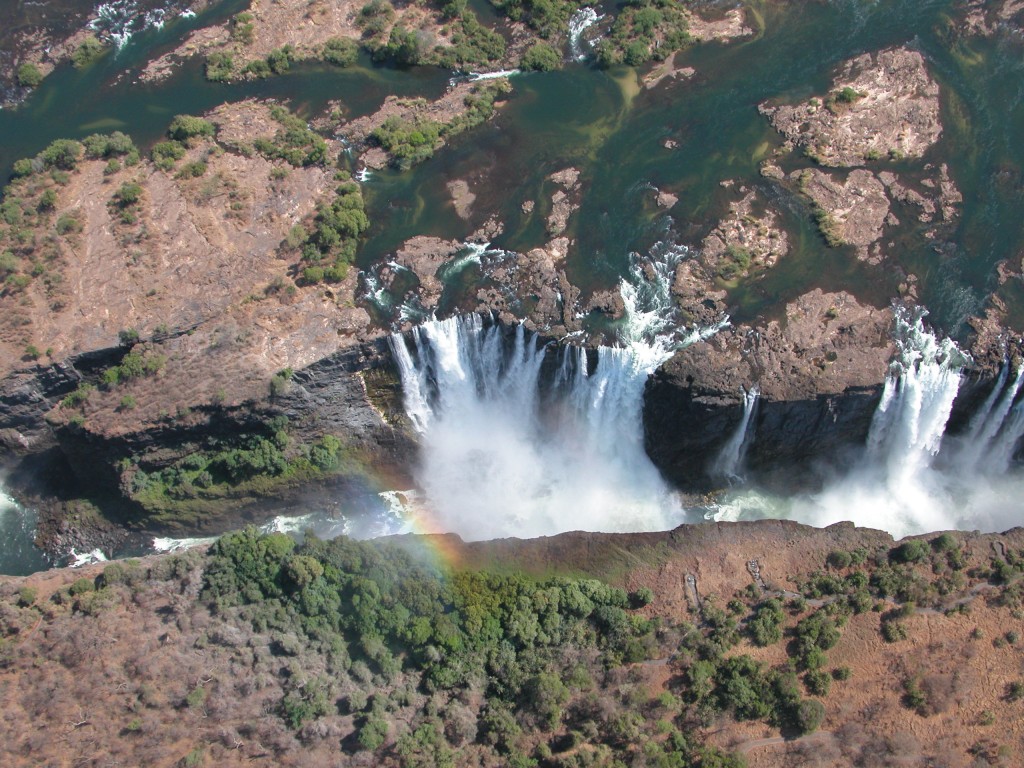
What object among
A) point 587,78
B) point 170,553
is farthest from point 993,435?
point 170,553

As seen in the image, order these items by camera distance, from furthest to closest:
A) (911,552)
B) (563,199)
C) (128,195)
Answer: (128,195) → (563,199) → (911,552)

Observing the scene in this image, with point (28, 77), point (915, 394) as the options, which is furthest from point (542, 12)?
point (915, 394)

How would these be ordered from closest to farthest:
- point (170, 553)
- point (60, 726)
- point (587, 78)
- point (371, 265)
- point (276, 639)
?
point (60, 726) < point (276, 639) < point (170, 553) < point (371, 265) < point (587, 78)

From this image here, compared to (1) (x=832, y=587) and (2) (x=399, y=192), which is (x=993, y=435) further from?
(2) (x=399, y=192)

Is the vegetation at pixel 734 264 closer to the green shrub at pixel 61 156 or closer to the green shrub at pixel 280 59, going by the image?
the green shrub at pixel 280 59

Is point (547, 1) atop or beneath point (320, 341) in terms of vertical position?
atop

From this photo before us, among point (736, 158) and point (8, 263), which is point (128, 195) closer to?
point (8, 263)
